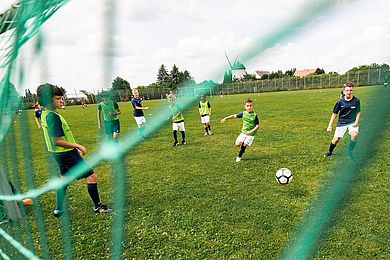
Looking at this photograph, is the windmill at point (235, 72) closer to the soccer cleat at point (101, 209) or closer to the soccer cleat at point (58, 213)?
the soccer cleat at point (101, 209)

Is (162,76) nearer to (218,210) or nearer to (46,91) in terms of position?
(46,91)

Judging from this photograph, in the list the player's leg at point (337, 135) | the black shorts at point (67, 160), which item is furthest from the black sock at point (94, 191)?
the player's leg at point (337, 135)

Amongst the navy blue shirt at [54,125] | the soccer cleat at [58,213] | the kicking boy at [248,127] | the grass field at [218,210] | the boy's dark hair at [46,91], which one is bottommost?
the grass field at [218,210]

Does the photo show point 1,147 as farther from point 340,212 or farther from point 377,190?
point 377,190

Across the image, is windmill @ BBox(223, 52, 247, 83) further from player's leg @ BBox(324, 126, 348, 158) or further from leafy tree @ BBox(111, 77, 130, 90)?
player's leg @ BBox(324, 126, 348, 158)

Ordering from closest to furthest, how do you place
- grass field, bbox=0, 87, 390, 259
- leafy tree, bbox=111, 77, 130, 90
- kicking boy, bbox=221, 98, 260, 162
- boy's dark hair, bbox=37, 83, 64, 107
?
leafy tree, bbox=111, 77, 130, 90
boy's dark hair, bbox=37, 83, 64, 107
grass field, bbox=0, 87, 390, 259
kicking boy, bbox=221, 98, 260, 162

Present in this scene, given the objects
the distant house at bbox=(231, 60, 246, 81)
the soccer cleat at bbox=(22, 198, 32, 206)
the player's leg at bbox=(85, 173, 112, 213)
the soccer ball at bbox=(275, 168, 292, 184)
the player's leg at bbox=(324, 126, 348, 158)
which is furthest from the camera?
the player's leg at bbox=(324, 126, 348, 158)

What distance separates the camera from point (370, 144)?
2.30 feet

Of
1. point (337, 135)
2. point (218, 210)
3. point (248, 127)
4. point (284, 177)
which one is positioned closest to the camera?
point (218, 210)

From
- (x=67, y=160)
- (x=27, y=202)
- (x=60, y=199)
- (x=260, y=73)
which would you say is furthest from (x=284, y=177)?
(x=260, y=73)

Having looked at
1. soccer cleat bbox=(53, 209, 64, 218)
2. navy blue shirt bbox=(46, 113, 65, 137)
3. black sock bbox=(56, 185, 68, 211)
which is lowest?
soccer cleat bbox=(53, 209, 64, 218)

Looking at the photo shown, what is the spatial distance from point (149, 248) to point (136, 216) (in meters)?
0.94

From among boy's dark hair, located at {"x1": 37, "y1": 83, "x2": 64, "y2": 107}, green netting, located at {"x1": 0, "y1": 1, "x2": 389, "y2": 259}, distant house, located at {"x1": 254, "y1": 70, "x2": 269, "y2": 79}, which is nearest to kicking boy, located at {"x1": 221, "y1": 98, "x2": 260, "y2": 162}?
green netting, located at {"x1": 0, "y1": 1, "x2": 389, "y2": 259}

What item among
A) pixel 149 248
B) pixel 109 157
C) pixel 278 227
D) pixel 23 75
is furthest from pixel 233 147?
pixel 23 75
